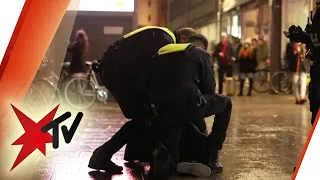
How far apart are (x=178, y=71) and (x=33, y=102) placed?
1739 mm

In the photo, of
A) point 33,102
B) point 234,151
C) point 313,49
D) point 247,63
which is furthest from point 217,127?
point 247,63

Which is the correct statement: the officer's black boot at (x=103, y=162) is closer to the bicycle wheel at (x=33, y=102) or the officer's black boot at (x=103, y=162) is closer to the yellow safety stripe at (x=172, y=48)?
the bicycle wheel at (x=33, y=102)

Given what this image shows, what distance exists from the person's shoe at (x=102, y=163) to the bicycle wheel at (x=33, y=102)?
2.61 feet

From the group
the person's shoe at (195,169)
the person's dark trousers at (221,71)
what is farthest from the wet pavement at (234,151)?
the person's dark trousers at (221,71)

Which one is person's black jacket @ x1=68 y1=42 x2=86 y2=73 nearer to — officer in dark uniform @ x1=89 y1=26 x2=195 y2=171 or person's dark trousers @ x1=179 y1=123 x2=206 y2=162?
officer in dark uniform @ x1=89 y1=26 x2=195 y2=171

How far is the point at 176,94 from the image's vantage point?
534cm

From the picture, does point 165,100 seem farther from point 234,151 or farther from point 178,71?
point 234,151

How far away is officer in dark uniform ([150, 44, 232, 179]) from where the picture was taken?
5.34 metres

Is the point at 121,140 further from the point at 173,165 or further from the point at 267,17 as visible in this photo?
the point at 267,17

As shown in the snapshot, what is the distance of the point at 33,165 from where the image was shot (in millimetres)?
6078

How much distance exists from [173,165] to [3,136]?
1688 mm

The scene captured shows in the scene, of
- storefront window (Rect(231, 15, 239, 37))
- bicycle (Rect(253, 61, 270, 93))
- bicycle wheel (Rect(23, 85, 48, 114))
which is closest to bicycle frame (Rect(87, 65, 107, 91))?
bicycle wheel (Rect(23, 85, 48, 114))

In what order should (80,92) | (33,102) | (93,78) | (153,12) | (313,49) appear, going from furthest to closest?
(93,78) < (80,92) < (153,12) < (33,102) < (313,49)

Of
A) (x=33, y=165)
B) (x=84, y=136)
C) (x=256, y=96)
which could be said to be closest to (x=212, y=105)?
(x=33, y=165)
